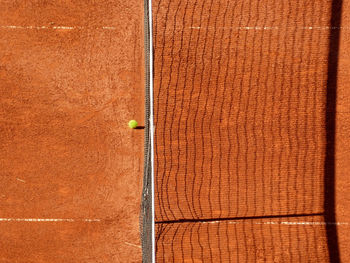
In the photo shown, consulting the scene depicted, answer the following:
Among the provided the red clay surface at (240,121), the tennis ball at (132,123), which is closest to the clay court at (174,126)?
the red clay surface at (240,121)

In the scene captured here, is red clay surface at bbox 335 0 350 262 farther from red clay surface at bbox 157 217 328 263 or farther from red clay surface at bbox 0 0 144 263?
red clay surface at bbox 0 0 144 263

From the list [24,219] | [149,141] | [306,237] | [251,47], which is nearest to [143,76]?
[149,141]

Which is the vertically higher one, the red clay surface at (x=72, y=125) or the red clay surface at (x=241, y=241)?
the red clay surface at (x=72, y=125)

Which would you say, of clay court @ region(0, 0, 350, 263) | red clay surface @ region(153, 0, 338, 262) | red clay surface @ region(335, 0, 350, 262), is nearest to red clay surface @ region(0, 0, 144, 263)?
clay court @ region(0, 0, 350, 263)

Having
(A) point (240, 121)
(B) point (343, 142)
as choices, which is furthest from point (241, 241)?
(B) point (343, 142)

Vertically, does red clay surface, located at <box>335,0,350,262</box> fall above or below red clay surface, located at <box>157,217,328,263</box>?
above

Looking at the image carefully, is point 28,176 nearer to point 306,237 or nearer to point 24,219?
point 24,219

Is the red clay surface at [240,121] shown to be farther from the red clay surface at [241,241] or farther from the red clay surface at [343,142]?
the red clay surface at [343,142]
